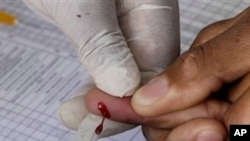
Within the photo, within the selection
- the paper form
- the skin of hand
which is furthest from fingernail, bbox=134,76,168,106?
the paper form

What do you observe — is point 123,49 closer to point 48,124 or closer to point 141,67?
point 141,67

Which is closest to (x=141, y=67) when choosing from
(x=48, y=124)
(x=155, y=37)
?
(x=155, y=37)

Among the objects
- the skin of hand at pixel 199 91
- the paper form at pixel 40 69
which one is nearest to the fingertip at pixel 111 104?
the skin of hand at pixel 199 91

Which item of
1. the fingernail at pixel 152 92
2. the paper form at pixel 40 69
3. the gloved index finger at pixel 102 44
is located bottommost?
the paper form at pixel 40 69

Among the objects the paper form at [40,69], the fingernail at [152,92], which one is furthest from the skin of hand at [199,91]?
the paper form at [40,69]

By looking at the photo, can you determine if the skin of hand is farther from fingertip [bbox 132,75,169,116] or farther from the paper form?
the paper form

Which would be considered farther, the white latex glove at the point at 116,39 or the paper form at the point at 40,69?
the paper form at the point at 40,69

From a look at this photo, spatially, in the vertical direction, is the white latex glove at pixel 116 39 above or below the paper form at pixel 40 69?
above

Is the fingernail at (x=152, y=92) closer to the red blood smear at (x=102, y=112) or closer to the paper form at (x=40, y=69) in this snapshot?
the red blood smear at (x=102, y=112)
